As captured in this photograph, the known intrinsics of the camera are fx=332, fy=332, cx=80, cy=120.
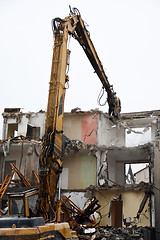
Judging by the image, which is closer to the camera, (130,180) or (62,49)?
(62,49)

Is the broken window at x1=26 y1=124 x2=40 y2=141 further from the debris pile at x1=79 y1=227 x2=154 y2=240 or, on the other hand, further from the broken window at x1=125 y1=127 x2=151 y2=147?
the debris pile at x1=79 y1=227 x2=154 y2=240

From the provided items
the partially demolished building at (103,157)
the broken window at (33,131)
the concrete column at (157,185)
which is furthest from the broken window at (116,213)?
the broken window at (33,131)

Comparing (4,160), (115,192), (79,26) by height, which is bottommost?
(115,192)

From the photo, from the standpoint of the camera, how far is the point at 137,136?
2978cm

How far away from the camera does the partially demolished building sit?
23.2m

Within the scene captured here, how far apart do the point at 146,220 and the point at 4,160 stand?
12.5 meters

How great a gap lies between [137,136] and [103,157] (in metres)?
4.39

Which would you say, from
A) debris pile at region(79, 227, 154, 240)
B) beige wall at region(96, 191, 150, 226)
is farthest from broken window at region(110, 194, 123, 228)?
debris pile at region(79, 227, 154, 240)

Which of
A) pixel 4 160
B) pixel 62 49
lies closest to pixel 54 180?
pixel 62 49

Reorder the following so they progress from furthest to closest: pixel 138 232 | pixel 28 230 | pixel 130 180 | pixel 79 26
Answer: pixel 130 180, pixel 138 232, pixel 79 26, pixel 28 230

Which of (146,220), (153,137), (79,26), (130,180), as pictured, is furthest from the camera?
(130,180)

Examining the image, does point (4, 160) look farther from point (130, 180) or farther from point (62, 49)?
point (62, 49)

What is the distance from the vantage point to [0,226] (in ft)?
20.2

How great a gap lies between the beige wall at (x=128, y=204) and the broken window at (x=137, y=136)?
6207 millimetres
